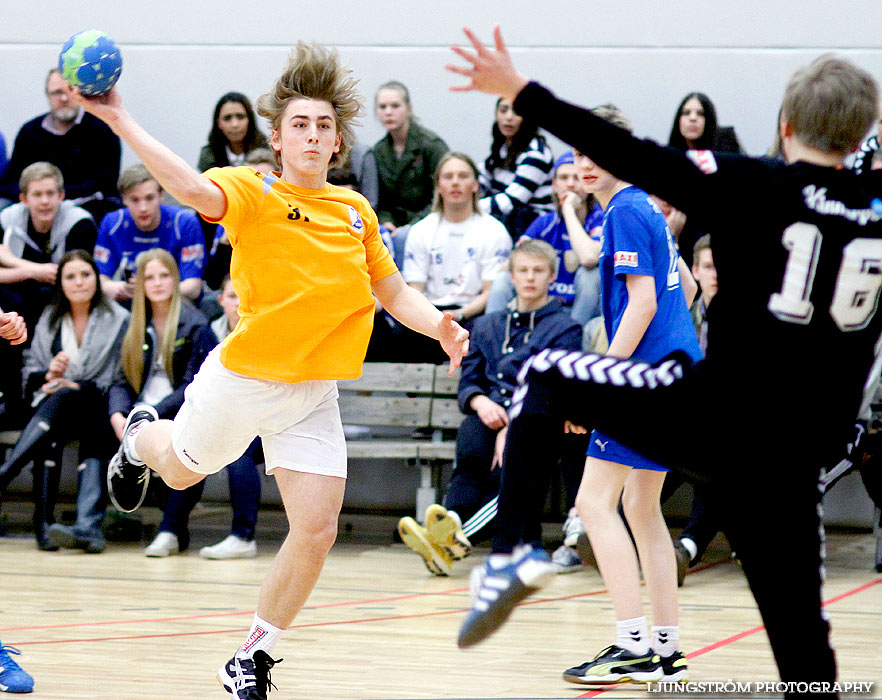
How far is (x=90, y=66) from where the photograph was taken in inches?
130

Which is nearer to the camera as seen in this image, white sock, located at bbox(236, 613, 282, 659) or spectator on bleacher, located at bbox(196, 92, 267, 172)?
white sock, located at bbox(236, 613, 282, 659)

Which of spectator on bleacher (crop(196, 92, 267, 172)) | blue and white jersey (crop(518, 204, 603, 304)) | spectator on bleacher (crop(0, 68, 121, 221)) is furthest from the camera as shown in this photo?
spectator on bleacher (crop(0, 68, 121, 221))

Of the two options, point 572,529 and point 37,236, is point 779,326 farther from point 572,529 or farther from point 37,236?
point 37,236

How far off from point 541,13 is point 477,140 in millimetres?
1080

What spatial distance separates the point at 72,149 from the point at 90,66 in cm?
573

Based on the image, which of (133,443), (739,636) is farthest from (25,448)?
(739,636)

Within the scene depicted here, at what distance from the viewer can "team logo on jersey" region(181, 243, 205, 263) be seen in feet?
→ 26.7

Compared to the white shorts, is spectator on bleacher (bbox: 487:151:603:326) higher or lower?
higher

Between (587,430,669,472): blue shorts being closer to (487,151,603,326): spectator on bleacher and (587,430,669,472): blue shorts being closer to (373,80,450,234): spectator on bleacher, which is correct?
(487,151,603,326): spectator on bleacher

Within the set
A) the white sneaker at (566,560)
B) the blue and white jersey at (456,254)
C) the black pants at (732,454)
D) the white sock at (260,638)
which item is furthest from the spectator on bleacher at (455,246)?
the black pants at (732,454)

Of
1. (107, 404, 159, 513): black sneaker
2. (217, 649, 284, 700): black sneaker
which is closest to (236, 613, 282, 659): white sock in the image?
(217, 649, 284, 700): black sneaker

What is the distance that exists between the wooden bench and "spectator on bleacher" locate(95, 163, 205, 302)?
1.41 m

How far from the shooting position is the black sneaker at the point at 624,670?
4137 mm

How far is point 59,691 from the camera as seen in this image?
3959mm
